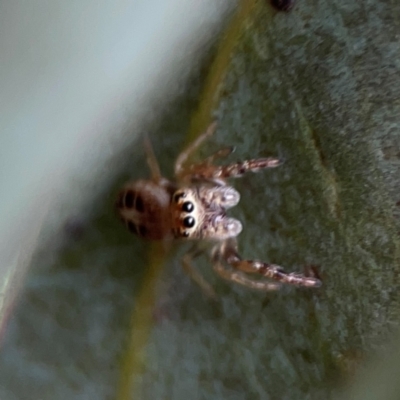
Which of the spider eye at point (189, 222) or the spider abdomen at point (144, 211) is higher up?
the spider abdomen at point (144, 211)

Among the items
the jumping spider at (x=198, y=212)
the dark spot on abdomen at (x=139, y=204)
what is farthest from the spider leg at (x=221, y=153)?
the dark spot on abdomen at (x=139, y=204)

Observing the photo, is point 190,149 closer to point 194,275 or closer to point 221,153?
point 221,153

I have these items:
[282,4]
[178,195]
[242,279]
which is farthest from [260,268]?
[282,4]

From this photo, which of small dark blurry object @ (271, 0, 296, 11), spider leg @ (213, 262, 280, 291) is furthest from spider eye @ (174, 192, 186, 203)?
small dark blurry object @ (271, 0, 296, 11)

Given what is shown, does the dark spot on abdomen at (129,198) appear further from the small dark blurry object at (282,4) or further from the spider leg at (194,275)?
the small dark blurry object at (282,4)

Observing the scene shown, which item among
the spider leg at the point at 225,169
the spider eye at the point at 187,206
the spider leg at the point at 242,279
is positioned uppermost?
the spider leg at the point at 225,169

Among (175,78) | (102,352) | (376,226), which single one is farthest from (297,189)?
(102,352)

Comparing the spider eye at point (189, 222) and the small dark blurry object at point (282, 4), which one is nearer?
the small dark blurry object at point (282, 4)
